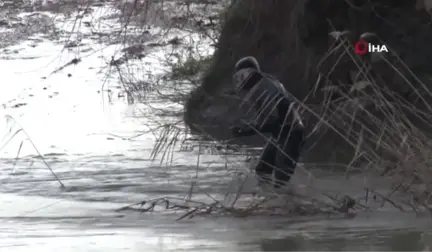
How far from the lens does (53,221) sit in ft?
34.2

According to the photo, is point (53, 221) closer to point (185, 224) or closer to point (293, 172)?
point (185, 224)

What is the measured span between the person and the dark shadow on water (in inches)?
83.8

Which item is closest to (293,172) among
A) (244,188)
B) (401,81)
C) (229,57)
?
(244,188)

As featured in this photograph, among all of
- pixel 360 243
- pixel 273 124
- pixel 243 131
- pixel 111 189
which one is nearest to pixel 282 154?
pixel 273 124

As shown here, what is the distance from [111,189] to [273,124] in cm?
284

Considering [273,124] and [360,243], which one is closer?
[360,243]

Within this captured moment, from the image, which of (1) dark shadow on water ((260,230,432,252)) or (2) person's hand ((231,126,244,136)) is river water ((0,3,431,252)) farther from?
(2) person's hand ((231,126,244,136))

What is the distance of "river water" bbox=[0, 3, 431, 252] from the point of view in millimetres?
8539

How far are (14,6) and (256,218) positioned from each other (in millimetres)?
22658

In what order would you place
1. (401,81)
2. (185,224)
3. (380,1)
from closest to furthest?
1. (185,224)
2. (401,81)
3. (380,1)

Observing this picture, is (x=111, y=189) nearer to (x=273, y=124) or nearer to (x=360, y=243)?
(x=273, y=124)

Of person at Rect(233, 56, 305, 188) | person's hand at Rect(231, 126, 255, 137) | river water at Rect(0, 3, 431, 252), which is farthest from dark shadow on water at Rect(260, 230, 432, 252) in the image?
person's hand at Rect(231, 126, 255, 137)

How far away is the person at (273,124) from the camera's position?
1080 cm

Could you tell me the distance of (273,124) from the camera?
10922 mm
